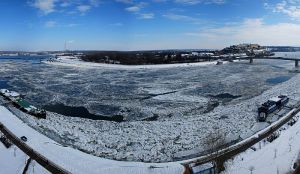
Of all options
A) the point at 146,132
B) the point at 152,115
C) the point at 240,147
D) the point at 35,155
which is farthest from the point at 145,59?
the point at 35,155

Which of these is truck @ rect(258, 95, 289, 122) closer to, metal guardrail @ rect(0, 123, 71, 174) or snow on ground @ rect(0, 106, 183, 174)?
snow on ground @ rect(0, 106, 183, 174)

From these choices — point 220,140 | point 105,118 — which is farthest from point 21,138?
point 220,140

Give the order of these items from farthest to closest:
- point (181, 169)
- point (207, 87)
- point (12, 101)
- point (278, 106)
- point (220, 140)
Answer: point (207, 87) → point (12, 101) → point (278, 106) → point (220, 140) → point (181, 169)

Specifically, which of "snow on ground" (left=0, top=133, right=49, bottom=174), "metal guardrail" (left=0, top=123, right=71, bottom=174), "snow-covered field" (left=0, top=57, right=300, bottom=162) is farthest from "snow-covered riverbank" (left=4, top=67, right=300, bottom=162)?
"snow on ground" (left=0, top=133, right=49, bottom=174)

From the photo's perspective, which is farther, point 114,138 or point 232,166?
point 114,138

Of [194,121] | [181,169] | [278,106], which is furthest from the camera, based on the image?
[278,106]

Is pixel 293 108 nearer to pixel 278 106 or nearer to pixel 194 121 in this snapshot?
pixel 278 106
